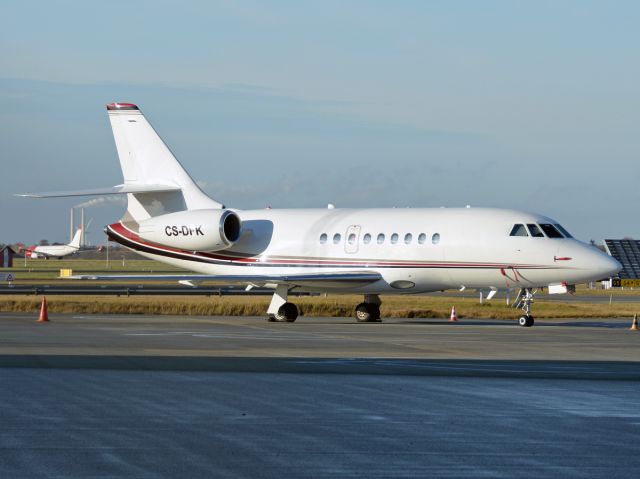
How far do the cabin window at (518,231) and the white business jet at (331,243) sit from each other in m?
0.03

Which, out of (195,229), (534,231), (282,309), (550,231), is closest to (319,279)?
(282,309)

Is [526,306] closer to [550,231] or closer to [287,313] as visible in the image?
[550,231]

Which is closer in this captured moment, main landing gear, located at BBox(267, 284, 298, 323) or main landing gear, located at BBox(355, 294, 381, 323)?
main landing gear, located at BBox(267, 284, 298, 323)

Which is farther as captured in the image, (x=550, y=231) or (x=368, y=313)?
(x=368, y=313)

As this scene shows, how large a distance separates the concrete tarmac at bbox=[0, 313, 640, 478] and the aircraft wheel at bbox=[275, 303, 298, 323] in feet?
32.6

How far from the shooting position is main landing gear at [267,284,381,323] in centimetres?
3638

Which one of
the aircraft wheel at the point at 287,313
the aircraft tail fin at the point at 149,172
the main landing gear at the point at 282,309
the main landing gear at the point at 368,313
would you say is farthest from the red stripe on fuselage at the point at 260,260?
the aircraft wheel at the point at 287,313

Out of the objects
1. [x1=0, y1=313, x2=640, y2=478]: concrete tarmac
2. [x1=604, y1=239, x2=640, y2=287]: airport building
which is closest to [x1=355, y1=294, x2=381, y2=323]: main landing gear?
[x1=0, y1=313, x2=640, y2=478]: concrete tarmac

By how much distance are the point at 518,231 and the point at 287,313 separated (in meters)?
7.67

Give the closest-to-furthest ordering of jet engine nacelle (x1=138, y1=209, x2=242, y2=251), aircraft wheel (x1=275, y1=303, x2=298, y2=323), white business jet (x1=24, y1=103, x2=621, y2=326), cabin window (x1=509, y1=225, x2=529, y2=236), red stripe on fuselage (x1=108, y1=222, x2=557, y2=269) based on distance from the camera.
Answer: white business jet (x1=24, y1=103, x2=621, y2=326) → cabin window (x1=509, y1=225, x2=529, y2=236) → red stripe on fuselage (x1=108, y1=222, x2=557, y2=269) → aircraft wheel (x1=275, y1=303, x2=298, y2=323) → jet engine nacelle (x1=138, y1=209, x2=242, y2=251)

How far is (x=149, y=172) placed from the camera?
4053cm

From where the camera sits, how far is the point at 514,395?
1516cm

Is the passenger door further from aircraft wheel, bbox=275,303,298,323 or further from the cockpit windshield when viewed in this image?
the cockpit windshield

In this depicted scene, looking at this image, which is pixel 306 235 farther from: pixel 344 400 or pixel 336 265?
pixel 344 400
